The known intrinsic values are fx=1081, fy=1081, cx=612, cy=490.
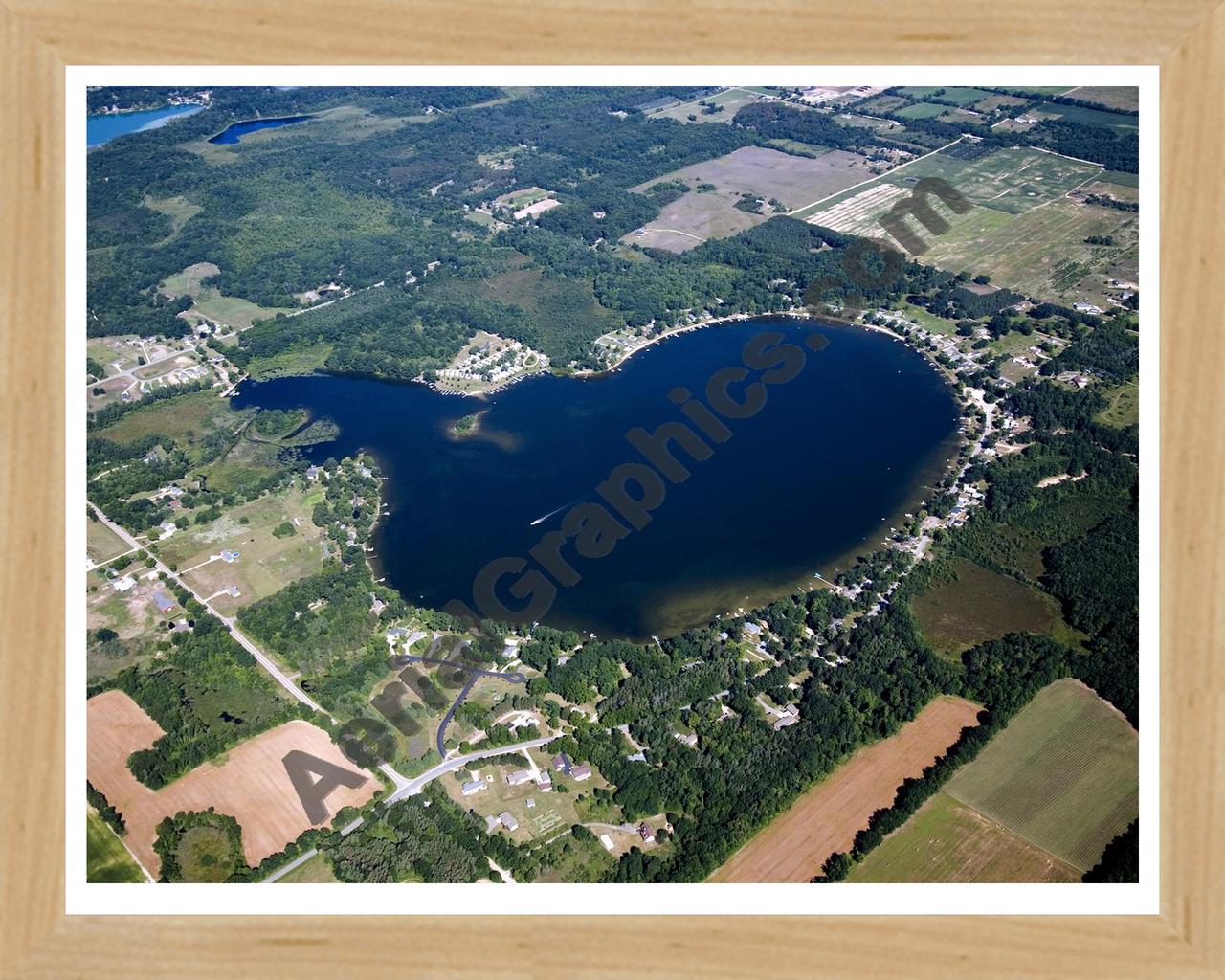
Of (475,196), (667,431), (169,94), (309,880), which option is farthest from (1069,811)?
(169,94)

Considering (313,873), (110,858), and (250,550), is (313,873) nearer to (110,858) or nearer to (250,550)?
(110,858)

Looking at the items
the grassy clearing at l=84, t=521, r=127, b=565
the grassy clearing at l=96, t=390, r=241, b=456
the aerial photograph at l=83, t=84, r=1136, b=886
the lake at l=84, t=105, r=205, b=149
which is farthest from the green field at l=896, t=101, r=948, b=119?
the grassy clearing at l=84, t=521, r=127, b=565

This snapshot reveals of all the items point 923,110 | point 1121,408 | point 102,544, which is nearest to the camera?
point 102,544

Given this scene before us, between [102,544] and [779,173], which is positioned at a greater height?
[779,173]

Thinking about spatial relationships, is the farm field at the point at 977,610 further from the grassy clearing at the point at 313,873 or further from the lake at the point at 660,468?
the grassy clearing at the point at 313,873

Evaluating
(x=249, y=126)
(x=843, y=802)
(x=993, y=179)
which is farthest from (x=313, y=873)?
(x=249, y=126)
